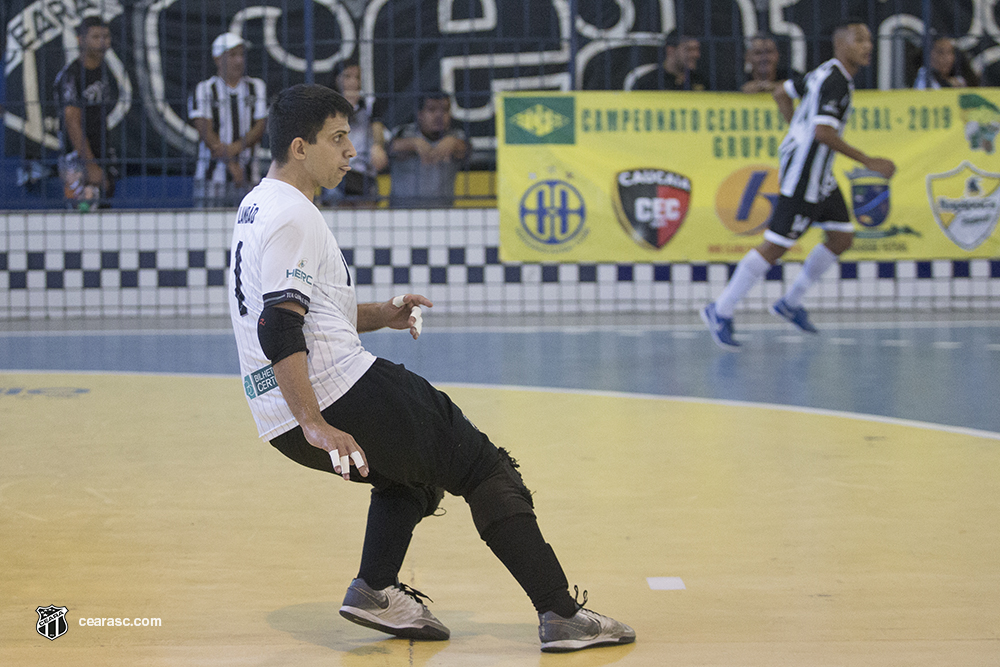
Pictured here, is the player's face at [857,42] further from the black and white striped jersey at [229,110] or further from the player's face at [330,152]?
the player's face at [330,152]

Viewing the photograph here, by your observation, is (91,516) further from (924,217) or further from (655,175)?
(924,217)

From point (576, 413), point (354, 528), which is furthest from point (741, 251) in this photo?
point (354, 528)

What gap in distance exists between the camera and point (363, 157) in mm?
9297


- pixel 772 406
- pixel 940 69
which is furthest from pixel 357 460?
pixel 940 69

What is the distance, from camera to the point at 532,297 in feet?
30.9

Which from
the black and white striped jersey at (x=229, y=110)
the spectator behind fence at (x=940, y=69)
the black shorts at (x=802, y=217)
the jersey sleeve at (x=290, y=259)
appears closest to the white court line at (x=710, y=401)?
the black shorts at (x=802, y=217)

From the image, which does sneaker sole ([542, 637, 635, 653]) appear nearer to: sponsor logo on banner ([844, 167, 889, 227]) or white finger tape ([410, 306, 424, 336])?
white finger tape ([410, 306, 424, 336])

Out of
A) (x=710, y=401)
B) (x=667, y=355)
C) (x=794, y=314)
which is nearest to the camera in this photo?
(x=710, y=401)

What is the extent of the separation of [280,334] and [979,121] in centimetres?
850

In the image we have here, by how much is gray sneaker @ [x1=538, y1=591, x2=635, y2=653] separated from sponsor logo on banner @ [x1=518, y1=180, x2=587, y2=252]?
23.3 feet

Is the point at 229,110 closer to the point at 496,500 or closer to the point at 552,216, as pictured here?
the point at 552,216

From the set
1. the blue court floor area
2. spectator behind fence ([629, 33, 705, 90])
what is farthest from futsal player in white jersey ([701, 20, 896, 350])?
spectator behind fence ([629, 33, 705, 90])

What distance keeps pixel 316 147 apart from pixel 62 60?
320 inches

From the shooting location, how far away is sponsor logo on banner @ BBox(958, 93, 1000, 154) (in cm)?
927
